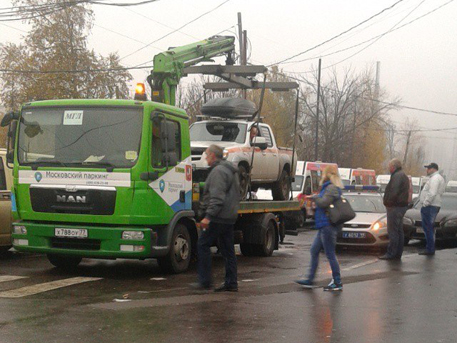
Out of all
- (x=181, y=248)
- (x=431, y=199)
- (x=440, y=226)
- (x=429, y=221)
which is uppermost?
(x=431, y=199)

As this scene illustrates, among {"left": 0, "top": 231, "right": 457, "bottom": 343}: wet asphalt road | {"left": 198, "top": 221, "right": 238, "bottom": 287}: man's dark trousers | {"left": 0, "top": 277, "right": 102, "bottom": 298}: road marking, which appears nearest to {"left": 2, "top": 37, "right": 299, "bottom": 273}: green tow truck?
{"left": 0, "top": 277, "right": 102, "bottom": 298}: road marking

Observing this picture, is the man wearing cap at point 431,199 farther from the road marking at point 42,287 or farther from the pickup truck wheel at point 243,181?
the road marking at point 42,287

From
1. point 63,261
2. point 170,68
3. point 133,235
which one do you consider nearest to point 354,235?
point 170,68

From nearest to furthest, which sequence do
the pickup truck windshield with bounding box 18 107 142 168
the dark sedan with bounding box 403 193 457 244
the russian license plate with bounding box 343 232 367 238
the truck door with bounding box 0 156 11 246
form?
the pickup truck windshield with bounding box 18 107 142 168 < the truck door with bounding box 0 156 11 246 < the russian license plate with bounding box 343 232 367 238 < the dark sedan with bounding box 403 193 457 244

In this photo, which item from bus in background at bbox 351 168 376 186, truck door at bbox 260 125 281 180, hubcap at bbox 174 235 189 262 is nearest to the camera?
hubcap at bbox 174 235 189 262

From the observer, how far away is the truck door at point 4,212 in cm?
1224

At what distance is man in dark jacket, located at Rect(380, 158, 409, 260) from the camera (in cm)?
1366

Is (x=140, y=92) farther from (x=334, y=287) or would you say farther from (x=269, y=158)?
(x=334, y=287)

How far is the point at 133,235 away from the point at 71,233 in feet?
3.04

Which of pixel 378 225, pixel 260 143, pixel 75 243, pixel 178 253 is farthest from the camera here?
pixel 378 225

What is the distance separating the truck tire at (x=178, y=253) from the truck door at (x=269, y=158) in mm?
3686

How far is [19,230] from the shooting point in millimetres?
10734

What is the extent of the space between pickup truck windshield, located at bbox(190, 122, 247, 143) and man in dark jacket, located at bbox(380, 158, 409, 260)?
298cm

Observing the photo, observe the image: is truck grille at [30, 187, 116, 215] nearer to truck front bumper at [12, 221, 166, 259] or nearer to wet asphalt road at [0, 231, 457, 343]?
truck front bumper at [12, 221, 166, 259]
